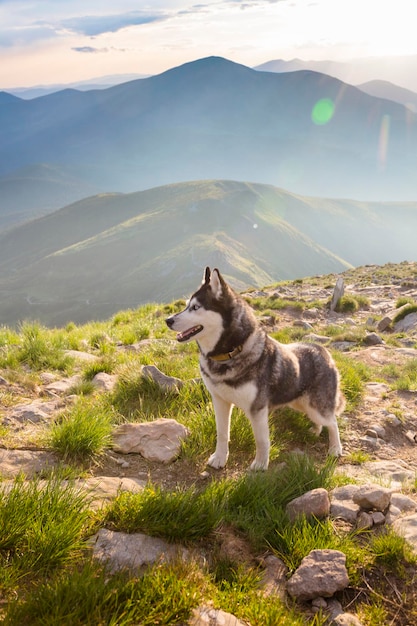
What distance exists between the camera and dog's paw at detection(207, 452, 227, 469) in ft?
18.6

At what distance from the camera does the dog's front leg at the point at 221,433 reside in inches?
224

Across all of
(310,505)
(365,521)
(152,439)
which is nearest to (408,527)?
(365,521)

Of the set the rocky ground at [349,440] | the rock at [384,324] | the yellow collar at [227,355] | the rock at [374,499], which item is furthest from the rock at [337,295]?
the rock at [374,499]

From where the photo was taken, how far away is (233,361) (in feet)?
17.7

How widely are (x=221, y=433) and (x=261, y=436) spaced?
534 millimetres

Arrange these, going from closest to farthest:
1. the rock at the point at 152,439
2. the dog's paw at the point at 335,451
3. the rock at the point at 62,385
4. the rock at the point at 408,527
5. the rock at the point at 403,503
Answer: the rock at the point at 408,527 → the rock at the point at 403,503 → the rock at the point at 152,439 → the dog's paw at the point at 335,451 → the rock at the point at 62,385

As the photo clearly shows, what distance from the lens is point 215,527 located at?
402 centimetres

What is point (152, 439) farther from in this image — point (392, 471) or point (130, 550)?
point (392, 471)

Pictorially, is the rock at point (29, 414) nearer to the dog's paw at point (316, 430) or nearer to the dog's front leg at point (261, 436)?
the dog's front leg at point (261, 436)

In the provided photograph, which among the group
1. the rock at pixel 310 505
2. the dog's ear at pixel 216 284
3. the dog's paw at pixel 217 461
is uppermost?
the dog's ear at pixel 216 284

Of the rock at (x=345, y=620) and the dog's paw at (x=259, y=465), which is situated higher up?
the rock at (x=345, y=620)

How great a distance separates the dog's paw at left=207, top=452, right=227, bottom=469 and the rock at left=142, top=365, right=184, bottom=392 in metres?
1.79

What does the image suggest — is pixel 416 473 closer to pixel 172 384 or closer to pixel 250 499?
pixel 250 499

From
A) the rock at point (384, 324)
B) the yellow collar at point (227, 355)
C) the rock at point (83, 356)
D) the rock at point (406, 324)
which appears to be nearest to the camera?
the yellow collar at point (227, 355)
